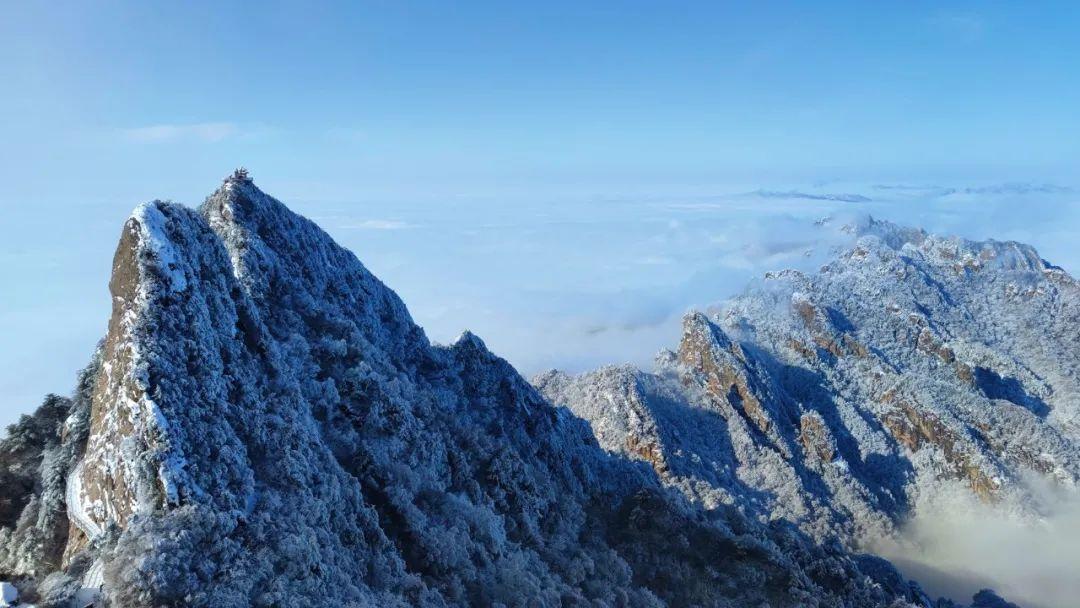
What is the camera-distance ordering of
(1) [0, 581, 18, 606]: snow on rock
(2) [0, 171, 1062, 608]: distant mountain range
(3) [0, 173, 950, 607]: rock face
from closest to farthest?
(1) [0, 581, 18, 606]: snow on rock < (3) [0, 173, 950, 607]: rock face < (2) [0, 171, 1062, 608]: distant mountain range

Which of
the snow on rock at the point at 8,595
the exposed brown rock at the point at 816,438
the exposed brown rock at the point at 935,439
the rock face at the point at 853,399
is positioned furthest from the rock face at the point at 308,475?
the exposed brown rock at the point at 935,439

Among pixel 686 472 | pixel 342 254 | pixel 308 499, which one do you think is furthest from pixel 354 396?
pixel 686 472

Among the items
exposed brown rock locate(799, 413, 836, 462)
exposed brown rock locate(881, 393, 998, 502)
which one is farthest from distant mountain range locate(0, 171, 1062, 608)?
exposed brown rock locate(799, 413, 836, 462)

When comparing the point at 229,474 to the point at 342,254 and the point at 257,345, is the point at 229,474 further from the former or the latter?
the point at 342,254

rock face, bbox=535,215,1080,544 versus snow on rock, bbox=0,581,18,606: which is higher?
snow on rock, bbox=0,581,18,606

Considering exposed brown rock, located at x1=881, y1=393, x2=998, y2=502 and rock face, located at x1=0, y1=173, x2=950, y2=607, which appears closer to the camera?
rock face, located at x1=0, y1=173, x2=950, y2=607

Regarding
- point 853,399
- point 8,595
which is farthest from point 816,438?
point 8,595

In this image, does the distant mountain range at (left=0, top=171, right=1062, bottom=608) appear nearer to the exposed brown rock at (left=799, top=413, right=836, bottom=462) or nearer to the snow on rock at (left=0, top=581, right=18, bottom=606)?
the snow on rock at (left=0, top=581, right=18, bottom=606)

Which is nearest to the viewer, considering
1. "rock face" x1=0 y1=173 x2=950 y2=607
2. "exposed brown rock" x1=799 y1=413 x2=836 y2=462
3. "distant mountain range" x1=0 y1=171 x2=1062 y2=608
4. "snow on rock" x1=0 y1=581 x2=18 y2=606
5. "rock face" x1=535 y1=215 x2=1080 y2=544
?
"snow on rock" x1=0 y1=581 x2=18 y2=606
